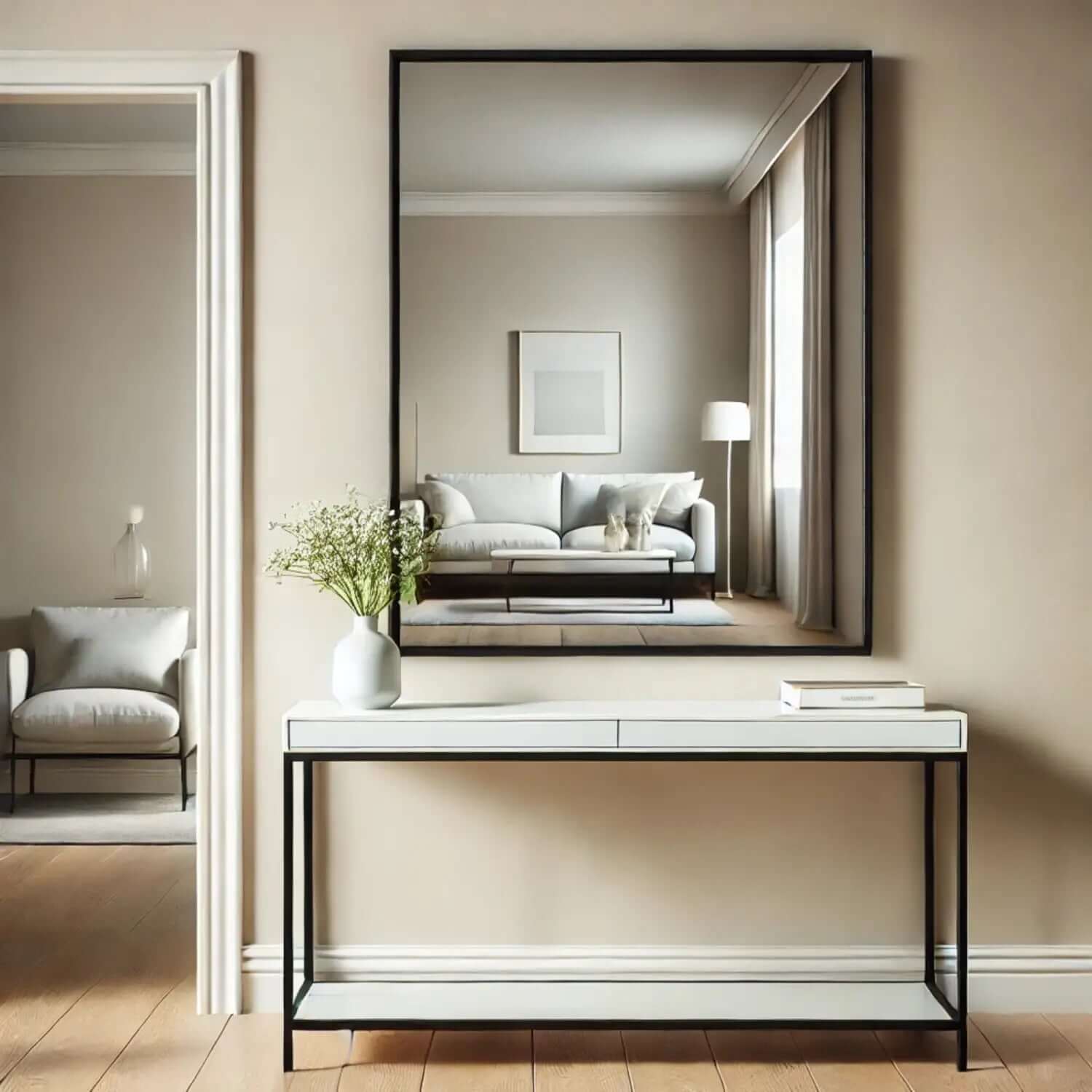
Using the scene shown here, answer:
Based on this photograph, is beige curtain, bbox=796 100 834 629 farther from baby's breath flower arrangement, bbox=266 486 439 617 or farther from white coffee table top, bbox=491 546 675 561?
baby's breath flower arrangement, bbox=266 486 439 617

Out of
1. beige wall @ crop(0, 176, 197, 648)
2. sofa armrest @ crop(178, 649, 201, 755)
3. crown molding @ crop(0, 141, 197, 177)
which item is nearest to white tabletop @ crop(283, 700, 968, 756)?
sofa armrest @ crop(178, 649, 201, 755)

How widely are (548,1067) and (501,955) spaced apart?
1.10 ft

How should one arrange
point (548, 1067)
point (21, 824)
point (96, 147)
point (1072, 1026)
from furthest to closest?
point (96, 147), point (21, 824), point (1072, 1026), point (548, 1067)

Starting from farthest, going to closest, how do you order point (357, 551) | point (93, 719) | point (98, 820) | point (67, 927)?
point (93, 719), point (98, 820), point (67, 927), point (357, 551)

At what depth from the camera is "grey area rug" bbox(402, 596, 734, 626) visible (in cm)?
276

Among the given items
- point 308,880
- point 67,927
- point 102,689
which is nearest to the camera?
point 308,880

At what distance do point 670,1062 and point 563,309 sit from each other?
1.74 metres

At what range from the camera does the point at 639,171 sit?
108 inches

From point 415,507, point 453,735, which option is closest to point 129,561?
point 415,507

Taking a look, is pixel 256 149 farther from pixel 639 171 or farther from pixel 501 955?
pixel 501 955

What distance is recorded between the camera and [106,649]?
4.79 metres

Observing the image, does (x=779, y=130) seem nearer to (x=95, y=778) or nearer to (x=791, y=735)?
(x=791, y=735)

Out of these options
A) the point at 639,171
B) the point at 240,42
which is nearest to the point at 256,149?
the point at 240,42

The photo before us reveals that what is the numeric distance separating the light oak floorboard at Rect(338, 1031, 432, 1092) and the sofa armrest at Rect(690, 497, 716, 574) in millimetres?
1281
